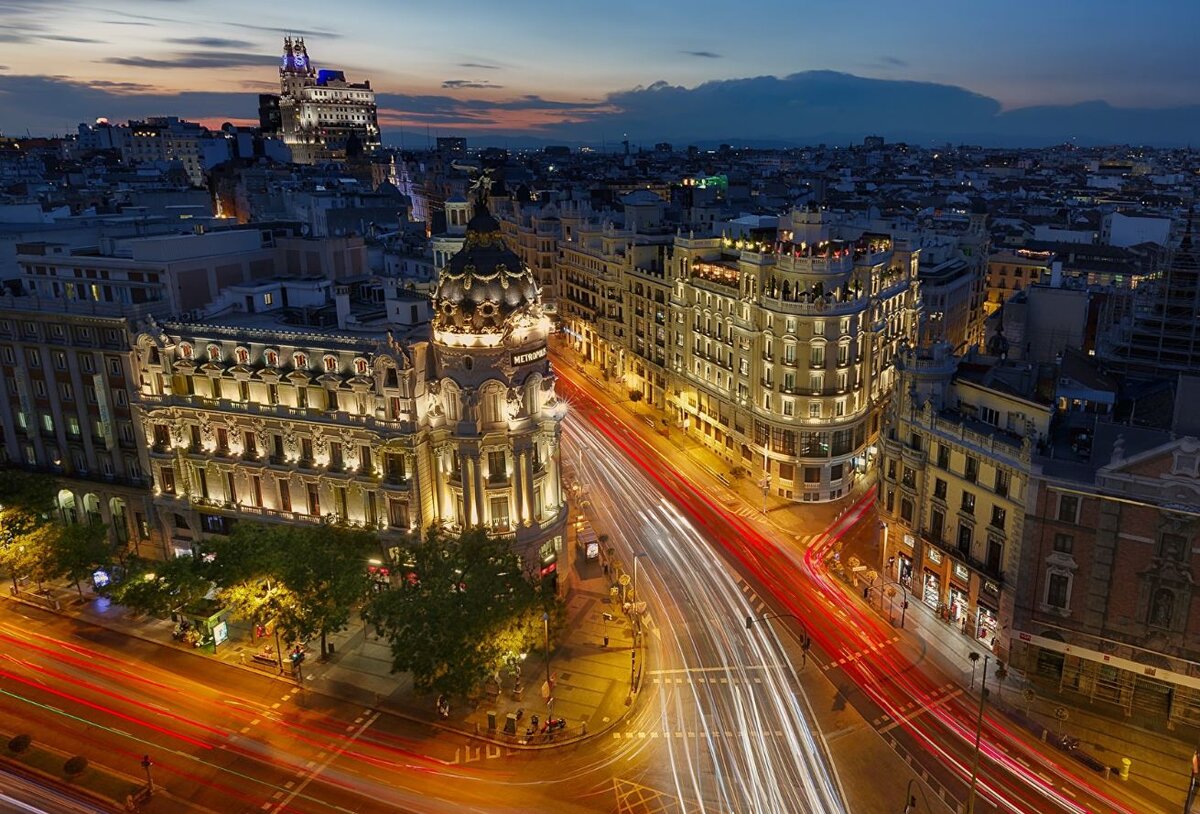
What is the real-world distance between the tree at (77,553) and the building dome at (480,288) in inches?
1454

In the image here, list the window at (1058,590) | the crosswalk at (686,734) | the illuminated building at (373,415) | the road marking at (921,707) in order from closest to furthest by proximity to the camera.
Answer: the crosswalk at (686,734), the road marking at (921,707), the window at (1058,590), the illuminated building at (373,415)

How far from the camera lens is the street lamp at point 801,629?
66812 mm

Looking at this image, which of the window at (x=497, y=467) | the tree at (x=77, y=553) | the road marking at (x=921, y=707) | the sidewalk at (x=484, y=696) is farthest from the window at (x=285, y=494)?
the road marking at (x=921, y=707)

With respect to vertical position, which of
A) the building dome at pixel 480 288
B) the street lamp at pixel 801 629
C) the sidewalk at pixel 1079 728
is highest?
the building dome at pixel 480 288

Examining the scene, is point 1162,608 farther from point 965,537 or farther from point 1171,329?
point 1171,329

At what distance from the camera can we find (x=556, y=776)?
54812 millimetres

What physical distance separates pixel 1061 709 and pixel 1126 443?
1973 cm

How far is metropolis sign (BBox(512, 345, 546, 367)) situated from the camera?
70.2 metres

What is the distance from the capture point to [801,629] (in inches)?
2798

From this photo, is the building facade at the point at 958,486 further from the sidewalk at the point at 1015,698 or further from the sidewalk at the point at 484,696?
the sidewalk at the point at 484,696

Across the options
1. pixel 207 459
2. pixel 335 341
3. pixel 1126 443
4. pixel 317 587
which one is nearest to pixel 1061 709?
pixel 1126 443

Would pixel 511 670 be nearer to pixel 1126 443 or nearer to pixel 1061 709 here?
pixel 1061 709

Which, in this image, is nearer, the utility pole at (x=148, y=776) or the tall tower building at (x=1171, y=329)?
the utility pole at (x=148, y=776)

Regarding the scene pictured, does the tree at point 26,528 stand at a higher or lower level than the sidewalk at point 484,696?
higher
